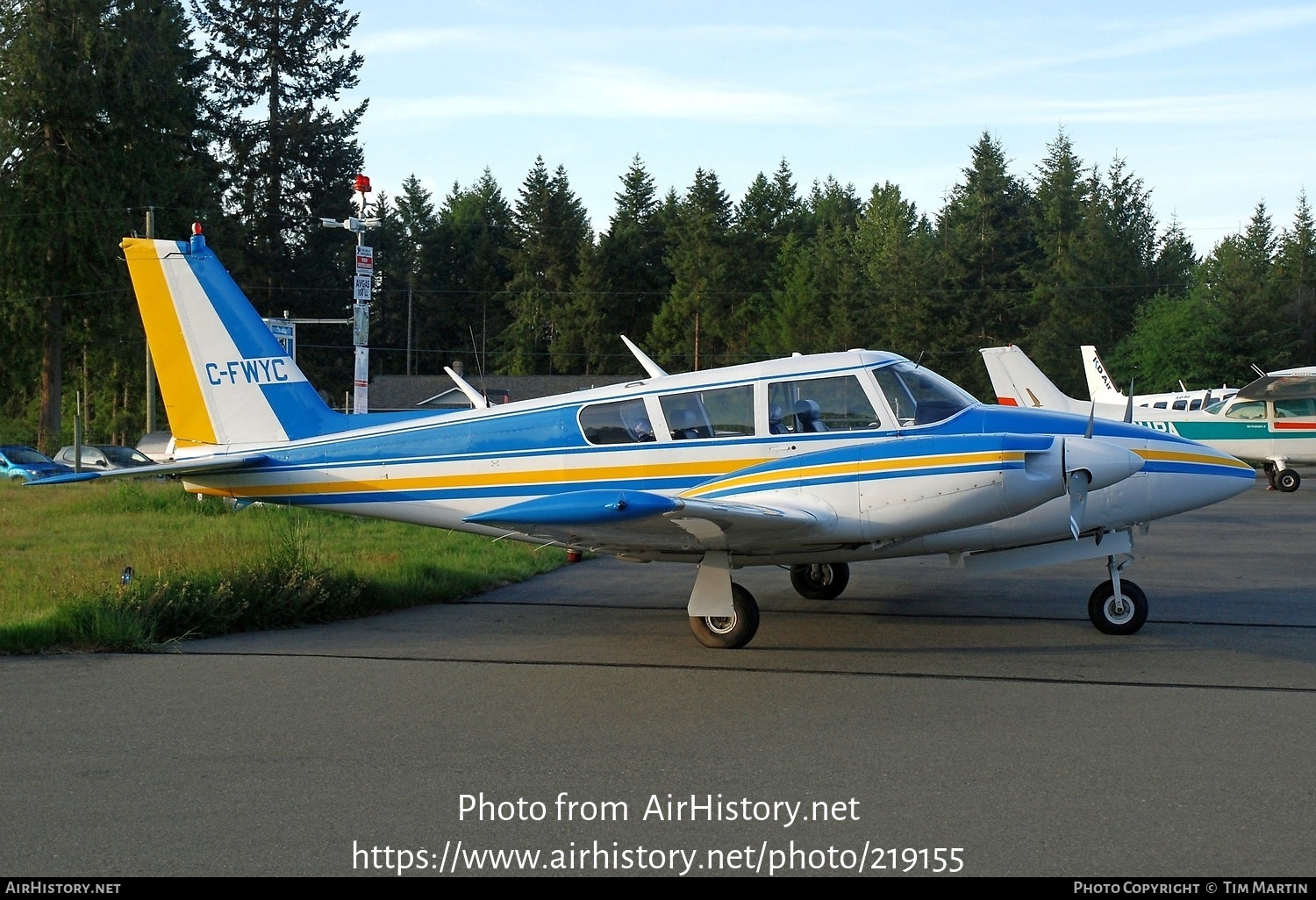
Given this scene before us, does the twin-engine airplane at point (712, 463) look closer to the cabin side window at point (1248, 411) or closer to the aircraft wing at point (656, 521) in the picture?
the aircraft wing at point (656, 521)

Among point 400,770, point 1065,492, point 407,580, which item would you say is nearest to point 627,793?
point 400,770

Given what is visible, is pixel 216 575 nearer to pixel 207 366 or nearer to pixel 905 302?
pixel 207 366

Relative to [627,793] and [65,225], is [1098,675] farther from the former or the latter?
[65,225]

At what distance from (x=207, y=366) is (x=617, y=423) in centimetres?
427

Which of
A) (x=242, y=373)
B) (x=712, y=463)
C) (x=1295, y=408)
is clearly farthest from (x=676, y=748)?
(x=1295, y=408)

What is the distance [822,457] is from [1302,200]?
81.6 meters

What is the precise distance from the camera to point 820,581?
12.2 meters

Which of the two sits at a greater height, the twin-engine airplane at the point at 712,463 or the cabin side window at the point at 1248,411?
the cabin side window at the point at 1248,411

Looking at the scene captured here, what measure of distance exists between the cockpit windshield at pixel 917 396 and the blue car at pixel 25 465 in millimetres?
32156

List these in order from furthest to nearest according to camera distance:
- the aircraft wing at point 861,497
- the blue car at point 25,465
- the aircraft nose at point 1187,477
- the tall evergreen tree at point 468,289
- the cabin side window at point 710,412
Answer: the tall evergreen tree at point 468,289 → the blue car at point 25,465 → the cabin side window at point 710,412 → the aircraft nose at point 1187,477 → the aircraft wing at point 861,497

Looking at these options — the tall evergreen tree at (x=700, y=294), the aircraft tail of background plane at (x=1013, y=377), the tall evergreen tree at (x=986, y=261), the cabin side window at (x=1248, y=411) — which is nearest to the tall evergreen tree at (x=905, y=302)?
the tall evergreen tree at (x=986, y=261)

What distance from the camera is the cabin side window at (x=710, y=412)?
1020 cm

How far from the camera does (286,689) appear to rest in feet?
26.3

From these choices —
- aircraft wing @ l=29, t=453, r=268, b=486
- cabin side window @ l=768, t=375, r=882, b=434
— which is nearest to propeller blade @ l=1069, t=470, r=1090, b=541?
cabin side window @ l=768, t=375, r=882, b=434
